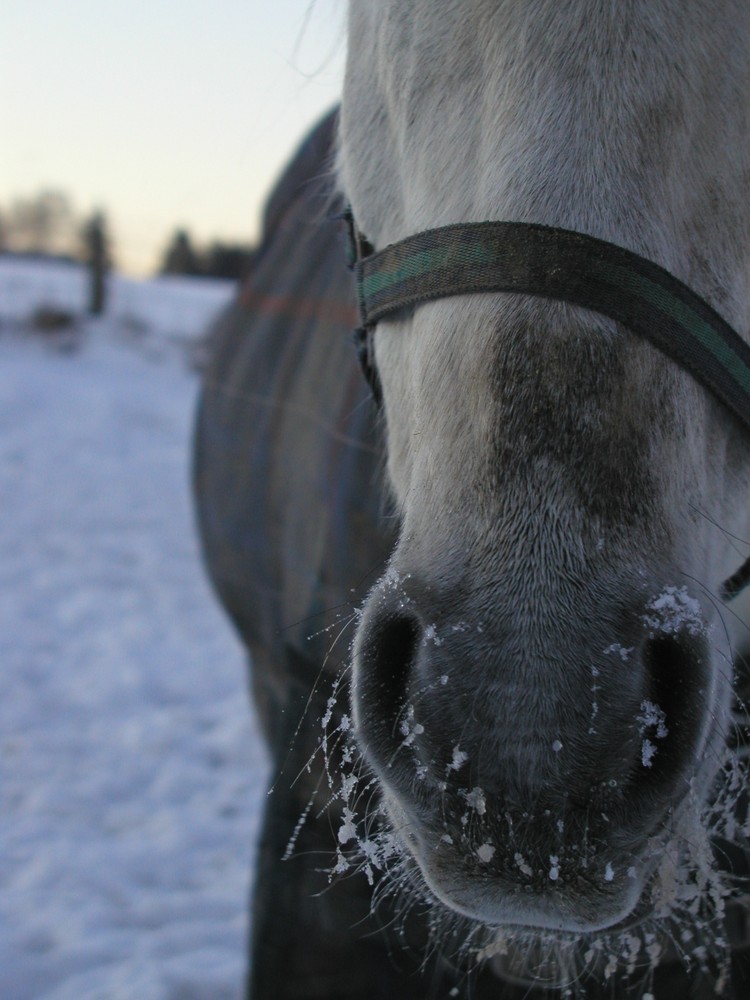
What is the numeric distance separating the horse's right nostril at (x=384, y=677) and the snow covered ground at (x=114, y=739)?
1821 mm

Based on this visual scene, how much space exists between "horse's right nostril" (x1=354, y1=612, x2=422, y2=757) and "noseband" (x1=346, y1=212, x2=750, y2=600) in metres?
0.38

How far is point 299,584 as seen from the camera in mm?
2191

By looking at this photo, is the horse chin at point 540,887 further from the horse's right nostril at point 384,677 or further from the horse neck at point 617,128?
the horse neck at point 617,128

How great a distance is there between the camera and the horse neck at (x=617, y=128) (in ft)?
3.09

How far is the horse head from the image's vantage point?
842 millimetres

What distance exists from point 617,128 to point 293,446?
1.50 m

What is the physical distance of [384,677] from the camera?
0.96 metres

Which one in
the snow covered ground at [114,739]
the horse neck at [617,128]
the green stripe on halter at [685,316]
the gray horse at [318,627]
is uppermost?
the horse neck at [617,128]

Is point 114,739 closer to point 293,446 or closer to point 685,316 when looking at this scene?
point 293,446

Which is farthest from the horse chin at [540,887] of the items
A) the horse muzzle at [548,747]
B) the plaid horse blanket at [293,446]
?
the plaid horse blanket at [293,446]

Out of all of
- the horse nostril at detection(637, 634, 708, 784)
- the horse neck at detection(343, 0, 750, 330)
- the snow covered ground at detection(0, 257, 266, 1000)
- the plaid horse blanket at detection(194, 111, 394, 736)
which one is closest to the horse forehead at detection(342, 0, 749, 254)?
the horse neck at detection(343, 0, 750, 330)

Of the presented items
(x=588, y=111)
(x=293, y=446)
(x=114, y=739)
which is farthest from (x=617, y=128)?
(x=114, y=739)

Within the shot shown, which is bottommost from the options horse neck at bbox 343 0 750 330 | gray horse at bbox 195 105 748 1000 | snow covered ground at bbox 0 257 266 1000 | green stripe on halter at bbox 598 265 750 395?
snow covered ground at bbox 0 257 266 1000

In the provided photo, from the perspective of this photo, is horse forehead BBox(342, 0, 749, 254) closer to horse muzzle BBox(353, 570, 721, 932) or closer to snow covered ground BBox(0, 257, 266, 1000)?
horse muzzle BBox(353, 570, 721, 932)
